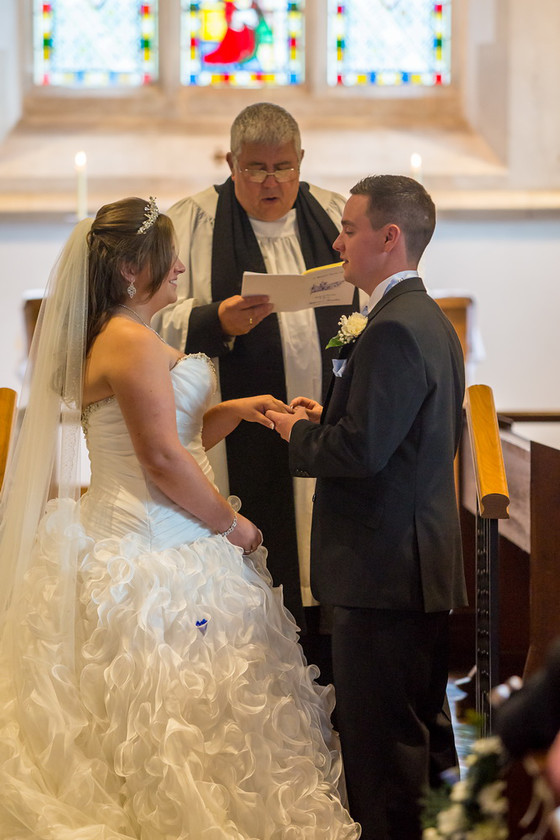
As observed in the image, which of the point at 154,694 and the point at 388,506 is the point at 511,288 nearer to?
the point at 388,506

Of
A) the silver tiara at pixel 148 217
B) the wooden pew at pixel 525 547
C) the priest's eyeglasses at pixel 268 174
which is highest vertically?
the priest's eyeglasses at pixel 268 174

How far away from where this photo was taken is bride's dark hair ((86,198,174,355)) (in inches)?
116

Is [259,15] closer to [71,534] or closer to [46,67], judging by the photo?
[46,67]

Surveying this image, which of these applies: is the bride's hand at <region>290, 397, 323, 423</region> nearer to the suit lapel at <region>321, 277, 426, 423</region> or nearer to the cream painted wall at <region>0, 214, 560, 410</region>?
the suit lapel at <region>321, 277, 426, 423</region>

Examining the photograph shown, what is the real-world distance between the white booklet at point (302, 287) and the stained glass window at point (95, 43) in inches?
226

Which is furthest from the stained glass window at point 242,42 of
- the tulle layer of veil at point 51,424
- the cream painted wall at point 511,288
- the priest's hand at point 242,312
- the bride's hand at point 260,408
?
the tulle layer of veil at point 51,424

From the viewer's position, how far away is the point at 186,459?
9.63 feet

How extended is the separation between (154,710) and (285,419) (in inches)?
36.1

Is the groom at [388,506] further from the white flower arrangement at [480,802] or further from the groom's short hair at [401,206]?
the white flower arrangement at [480,802]

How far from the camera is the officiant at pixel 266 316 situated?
3705 millimetres

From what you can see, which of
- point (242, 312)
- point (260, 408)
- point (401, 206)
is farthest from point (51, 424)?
point (401, 206)

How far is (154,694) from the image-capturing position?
269 cm

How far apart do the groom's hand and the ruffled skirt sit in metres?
0.39

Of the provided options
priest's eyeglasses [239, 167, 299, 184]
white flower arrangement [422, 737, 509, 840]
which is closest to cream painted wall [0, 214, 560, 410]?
priest's eyeglasses [239, 167, 299, 184]
